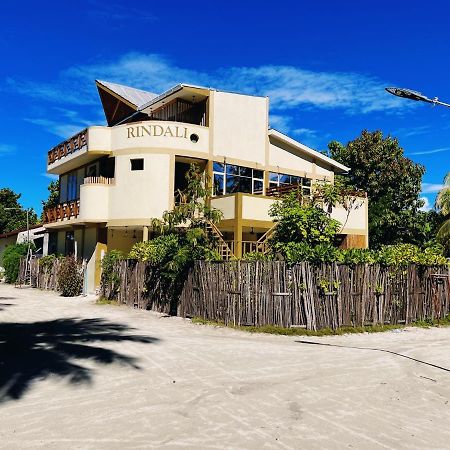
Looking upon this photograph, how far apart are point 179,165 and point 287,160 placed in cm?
590

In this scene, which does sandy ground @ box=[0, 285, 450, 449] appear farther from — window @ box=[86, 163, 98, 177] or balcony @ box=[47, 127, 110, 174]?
window @ box=[86, 163, 98, 177]

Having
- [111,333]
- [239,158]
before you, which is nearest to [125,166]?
[239,158]

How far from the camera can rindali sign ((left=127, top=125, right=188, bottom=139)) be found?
22859mm

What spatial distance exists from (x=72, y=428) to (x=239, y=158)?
19.5 metres

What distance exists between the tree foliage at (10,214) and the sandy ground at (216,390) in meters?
48.8

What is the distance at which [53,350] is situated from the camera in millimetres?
10398

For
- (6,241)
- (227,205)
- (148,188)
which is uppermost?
(148,188)

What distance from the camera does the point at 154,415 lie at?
6363mm

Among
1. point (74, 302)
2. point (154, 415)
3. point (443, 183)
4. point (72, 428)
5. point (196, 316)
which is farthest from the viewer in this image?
point (443, 183)

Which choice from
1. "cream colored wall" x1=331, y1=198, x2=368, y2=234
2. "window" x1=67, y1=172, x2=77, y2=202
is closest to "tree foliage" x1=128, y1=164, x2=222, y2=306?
"cream colored wall" x1=331, y1=198, x2=368, y2=234

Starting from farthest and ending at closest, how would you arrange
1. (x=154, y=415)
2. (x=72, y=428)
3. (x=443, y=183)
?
(x=443, y=183)
(x=154, y=415)
(x=72, y=428)

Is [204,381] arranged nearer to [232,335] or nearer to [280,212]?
[232,335]

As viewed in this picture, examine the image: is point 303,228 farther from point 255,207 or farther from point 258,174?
point 258,174

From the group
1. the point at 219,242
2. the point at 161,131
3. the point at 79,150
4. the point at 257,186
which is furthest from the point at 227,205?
the point at 79,150
